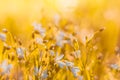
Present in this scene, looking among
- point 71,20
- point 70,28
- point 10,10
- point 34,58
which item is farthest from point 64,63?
point 10,10

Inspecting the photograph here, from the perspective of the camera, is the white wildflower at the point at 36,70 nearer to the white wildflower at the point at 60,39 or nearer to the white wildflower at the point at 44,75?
the white wildflower at the point at 44,75

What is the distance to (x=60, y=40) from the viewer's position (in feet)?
9.56

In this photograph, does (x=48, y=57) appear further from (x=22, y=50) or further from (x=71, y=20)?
(x=71, y=20)

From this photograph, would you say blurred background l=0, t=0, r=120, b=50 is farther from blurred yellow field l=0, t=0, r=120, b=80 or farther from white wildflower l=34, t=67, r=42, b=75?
white wildflower l=34, t=67, r=42, b=75

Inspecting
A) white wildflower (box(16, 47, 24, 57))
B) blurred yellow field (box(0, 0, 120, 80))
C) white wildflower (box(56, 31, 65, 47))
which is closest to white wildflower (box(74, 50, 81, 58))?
blurred yellow field (box(0, 0, 120, 80))

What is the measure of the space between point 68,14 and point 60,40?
40.9 inches

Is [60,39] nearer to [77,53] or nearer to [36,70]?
[77,53]

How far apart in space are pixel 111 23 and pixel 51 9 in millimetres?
508

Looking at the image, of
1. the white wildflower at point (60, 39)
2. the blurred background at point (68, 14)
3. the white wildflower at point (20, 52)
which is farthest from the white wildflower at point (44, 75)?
the blurred background at point (68, 14)

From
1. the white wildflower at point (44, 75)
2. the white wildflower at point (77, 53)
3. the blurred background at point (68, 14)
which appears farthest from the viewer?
the blurred background at point (68, 14)

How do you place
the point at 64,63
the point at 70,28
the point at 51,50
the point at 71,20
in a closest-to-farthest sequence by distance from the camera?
the point at 64,63
the point at 51,50
the point at 70,28
the point at 71,20

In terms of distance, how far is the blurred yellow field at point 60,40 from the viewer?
8.63 ft

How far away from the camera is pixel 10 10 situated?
404cm

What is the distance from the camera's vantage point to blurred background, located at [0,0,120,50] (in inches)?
149
